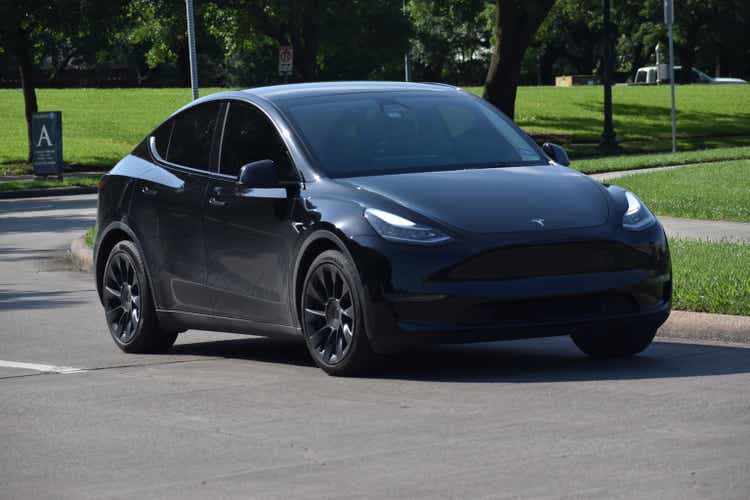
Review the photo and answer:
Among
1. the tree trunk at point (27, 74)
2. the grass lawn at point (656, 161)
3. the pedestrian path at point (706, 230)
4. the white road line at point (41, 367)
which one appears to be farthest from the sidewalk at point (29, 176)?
the white road line at point (41, 367)

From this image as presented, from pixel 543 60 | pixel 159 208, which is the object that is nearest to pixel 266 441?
pixel 159 208

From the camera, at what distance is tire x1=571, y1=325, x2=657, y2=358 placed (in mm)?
9180

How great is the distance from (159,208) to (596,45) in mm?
97631

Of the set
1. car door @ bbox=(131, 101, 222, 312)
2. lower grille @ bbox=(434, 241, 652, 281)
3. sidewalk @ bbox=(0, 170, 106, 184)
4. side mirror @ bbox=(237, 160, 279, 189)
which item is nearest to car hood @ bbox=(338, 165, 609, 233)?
lower grille @ bbox=(434, 241, 652, 281)

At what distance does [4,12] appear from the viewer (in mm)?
37062

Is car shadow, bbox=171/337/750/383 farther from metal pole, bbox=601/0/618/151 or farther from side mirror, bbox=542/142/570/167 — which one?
metal pole, bbox=601/0/618/151

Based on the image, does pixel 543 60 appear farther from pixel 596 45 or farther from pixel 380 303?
pixel 380 303

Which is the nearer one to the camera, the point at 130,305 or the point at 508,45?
the point at 130,305

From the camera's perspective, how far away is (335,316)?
8859mm

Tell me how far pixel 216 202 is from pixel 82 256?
7596mm

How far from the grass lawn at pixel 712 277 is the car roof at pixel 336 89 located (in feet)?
6.90

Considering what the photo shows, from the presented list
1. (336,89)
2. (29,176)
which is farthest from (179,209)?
(29,176)

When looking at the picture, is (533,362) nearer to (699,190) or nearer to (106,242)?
(106,242)

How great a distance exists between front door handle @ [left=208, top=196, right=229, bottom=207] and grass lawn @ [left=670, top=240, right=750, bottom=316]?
3000 millimetres
